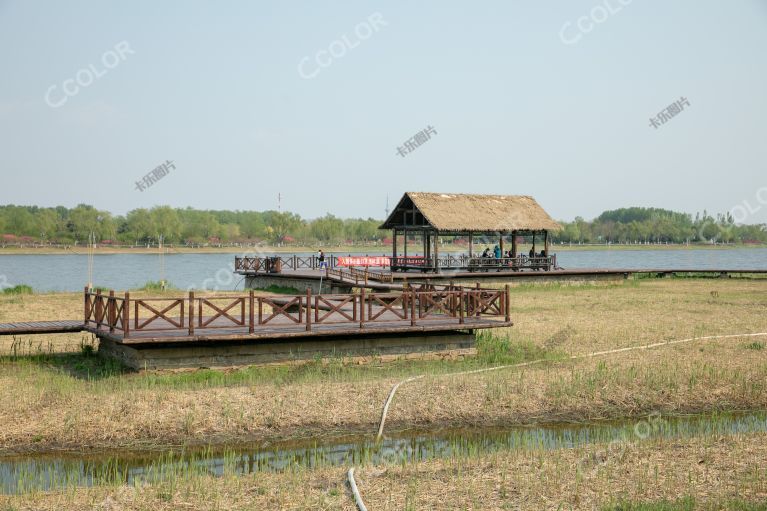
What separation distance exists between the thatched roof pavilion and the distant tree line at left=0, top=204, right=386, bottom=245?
259 ft

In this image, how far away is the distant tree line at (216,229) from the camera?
12888 centimetres

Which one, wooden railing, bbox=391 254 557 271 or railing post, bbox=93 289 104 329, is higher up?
wooden railing, bbox=391 254 557 271

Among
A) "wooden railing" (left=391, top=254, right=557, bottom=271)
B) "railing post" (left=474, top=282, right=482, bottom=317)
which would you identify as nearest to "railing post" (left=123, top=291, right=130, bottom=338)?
"railing post" (left=474, top=282, right=482, bottom=317)

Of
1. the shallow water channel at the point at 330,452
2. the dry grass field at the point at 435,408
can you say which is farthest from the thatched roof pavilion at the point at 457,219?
the shallow water channel at the point at 330,452

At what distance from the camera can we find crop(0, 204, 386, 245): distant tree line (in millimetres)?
127188

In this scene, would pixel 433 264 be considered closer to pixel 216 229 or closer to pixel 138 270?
pixel 138 270

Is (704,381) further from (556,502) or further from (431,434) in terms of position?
(556,502)

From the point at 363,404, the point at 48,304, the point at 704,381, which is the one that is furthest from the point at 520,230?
the point at 363,404

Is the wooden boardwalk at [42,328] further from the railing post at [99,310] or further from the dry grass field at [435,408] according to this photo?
the dry grass field at [435,408]

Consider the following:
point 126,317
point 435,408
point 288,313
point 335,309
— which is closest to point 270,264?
point 288,313

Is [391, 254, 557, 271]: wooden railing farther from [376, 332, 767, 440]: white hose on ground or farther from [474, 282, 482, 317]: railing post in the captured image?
[376, 332, 767, 440]: white hose on ground

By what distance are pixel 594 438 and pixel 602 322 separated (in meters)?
12.4

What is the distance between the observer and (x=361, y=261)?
44.7 metres

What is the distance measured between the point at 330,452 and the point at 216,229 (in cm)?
13854
